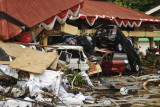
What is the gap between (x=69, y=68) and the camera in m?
12.8

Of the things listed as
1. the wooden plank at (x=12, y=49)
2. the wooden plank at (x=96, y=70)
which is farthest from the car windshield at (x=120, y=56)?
the wooden plank at (x=12, y=49)

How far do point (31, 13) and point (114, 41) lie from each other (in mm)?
6169

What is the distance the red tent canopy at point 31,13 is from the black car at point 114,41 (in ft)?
9.25

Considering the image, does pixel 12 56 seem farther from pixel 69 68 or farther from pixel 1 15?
pixel 69 68

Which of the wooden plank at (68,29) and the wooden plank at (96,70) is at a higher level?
the wooden plank at (68,29)

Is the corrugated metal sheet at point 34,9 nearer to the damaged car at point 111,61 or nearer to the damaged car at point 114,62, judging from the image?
the damaged car at point 111,61

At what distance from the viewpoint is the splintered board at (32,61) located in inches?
364

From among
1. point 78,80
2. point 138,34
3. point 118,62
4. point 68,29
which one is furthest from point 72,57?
point 138,34

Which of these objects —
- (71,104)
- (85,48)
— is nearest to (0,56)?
(71,104)

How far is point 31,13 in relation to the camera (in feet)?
39.7

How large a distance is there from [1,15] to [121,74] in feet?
26.9

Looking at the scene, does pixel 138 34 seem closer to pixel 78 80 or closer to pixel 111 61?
pixel 111 61

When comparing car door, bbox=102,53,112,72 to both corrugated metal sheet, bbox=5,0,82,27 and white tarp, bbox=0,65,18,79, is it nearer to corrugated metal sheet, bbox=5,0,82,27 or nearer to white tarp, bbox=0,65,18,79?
corrugated metal sheet, bbox=5,0,82,27

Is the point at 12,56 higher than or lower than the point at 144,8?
lower
